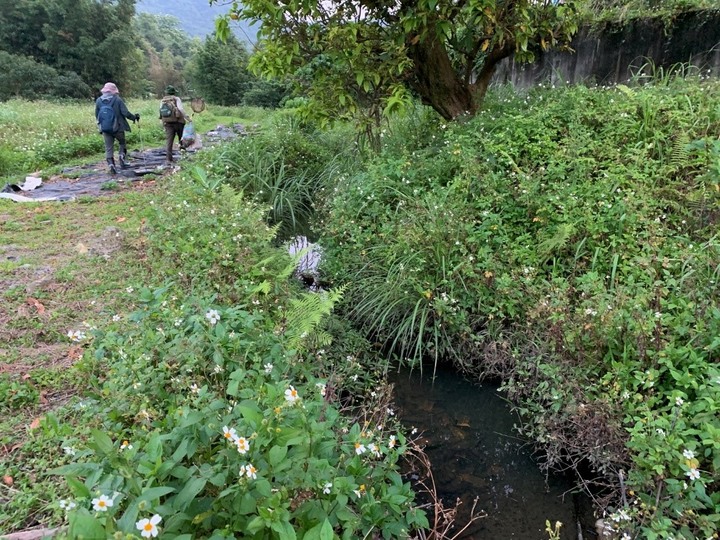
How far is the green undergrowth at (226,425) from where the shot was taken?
1367 mm

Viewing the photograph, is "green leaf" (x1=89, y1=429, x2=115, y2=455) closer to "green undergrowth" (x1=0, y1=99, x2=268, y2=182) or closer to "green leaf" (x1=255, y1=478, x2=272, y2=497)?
"green leaf" (x1=255, y1=478, x2=272, y2=497)

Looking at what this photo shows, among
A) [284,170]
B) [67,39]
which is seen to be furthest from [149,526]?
[67,39]

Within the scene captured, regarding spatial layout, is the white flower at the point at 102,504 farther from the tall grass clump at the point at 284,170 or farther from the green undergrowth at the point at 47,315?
the tall grass clump at the point at 284,170

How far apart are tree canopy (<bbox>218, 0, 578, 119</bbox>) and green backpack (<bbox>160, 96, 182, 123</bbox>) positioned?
13.5 ft

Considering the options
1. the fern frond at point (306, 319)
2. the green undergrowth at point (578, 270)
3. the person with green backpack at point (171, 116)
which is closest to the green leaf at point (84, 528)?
the fern frond at point (306, 319)

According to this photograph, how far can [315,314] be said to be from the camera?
120 inches

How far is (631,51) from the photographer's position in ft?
18.1

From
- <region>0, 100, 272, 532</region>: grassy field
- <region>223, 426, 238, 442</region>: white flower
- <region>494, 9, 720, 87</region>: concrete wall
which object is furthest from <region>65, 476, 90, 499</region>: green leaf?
<region>494, 9, 720, 87</region>: concrete wall

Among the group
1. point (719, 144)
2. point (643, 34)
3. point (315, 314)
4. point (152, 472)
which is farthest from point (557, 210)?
point (152, 472)

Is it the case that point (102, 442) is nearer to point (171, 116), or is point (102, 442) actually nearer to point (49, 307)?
point (49, 307)

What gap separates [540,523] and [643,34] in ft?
19.0

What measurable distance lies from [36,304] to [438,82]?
4947 millimetres

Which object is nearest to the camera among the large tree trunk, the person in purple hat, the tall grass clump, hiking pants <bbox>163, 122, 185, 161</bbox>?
the large tree trunk

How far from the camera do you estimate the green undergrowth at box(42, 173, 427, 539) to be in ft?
4.49
